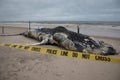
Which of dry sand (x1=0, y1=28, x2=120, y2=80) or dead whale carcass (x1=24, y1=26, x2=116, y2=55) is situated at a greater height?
dead whale carcass (x1=24, y1=26, x2=116, y2=55)

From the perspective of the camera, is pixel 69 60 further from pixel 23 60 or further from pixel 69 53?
pixel 23 60

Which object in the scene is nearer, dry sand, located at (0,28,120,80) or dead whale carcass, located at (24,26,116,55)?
dry sand, located at (0,28,120,80)

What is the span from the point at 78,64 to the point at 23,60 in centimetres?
173

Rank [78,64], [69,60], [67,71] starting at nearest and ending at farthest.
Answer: [67,71]
[78,64]
[69,60]

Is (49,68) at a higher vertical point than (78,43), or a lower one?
lower

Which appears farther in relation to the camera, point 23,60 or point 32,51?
point 32,51

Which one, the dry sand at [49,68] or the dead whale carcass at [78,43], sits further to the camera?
the dead whale carcass at [78,43]

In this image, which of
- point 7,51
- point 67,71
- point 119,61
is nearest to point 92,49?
point 119,61

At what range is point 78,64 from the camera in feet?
14.8

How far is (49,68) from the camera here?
4109mm

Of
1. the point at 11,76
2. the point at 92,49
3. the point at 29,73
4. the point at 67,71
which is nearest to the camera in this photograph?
the point at 11,76

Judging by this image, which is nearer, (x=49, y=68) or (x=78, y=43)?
(x=49, y=68)

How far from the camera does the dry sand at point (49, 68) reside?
362 cm

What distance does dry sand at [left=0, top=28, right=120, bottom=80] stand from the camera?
362 cm
